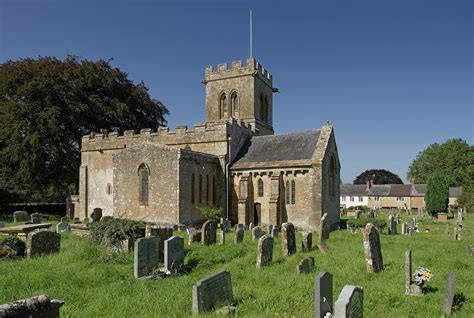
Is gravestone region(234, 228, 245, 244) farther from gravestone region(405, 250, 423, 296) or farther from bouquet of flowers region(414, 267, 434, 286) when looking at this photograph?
bouquet of flowers region(414, 267, 434, 286)

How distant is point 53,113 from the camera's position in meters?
30.9

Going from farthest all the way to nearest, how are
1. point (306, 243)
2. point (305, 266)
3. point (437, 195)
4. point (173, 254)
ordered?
point (437, 195)
point (306, 243)
point (173, 254)
point (305, 266)

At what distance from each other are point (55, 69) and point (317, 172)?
2566cm

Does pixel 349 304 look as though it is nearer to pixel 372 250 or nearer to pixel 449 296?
pixel 449 296

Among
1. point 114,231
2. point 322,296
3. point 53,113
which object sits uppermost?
point 53,113

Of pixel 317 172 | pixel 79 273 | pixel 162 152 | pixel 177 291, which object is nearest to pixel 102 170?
pixel 162 152

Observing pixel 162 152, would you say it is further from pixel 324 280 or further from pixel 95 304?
pixel 324 280

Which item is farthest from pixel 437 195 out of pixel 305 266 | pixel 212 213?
pixel 305 266

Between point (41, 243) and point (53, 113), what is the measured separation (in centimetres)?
2227

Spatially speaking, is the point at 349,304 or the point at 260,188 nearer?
the point at 349,304

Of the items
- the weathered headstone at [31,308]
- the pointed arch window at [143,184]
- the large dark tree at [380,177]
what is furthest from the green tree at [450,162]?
the weathered headstone at [31,308]

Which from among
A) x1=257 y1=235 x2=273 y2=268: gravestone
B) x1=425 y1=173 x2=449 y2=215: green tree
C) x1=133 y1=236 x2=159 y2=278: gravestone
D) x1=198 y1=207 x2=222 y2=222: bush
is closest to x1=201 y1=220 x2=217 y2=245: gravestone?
x1=257 y1=235 x2=273 y2=268: gravestone

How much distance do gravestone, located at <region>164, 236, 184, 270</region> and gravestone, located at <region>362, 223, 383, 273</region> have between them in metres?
5.35

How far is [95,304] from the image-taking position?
22.7ft
